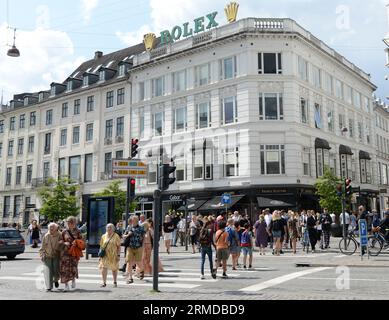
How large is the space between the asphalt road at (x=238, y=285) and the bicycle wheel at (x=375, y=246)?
1.35m

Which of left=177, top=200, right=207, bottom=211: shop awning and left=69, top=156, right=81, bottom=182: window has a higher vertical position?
left=69, top=156, right=81, bottom=182: window

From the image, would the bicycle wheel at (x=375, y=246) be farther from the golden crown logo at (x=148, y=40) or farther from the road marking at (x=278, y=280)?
the golden crown logo at (x=148, y=40)

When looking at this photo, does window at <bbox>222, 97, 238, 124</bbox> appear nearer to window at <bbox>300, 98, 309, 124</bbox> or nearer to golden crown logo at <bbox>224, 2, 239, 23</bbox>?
window at <bbox>300, 98, 309, 124</bbox>

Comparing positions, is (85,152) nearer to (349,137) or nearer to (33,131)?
(33,131)

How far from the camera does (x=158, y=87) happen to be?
130ft

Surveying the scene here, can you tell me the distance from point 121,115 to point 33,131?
1394 cm

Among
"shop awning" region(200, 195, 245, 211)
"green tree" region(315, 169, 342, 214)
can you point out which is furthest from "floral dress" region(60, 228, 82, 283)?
"green tree" region(315, 169, 342, 214)

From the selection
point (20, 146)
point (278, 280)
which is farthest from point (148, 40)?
point (278, 280)

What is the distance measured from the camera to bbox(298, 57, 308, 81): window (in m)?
34.9

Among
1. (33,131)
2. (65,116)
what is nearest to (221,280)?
(65,116)

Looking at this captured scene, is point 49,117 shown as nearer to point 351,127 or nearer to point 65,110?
point 65,110

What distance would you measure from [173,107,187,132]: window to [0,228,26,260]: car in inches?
715

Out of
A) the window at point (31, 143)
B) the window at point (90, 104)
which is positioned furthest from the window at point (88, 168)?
the window at point (31, 143)

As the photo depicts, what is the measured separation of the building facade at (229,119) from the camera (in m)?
33.0
